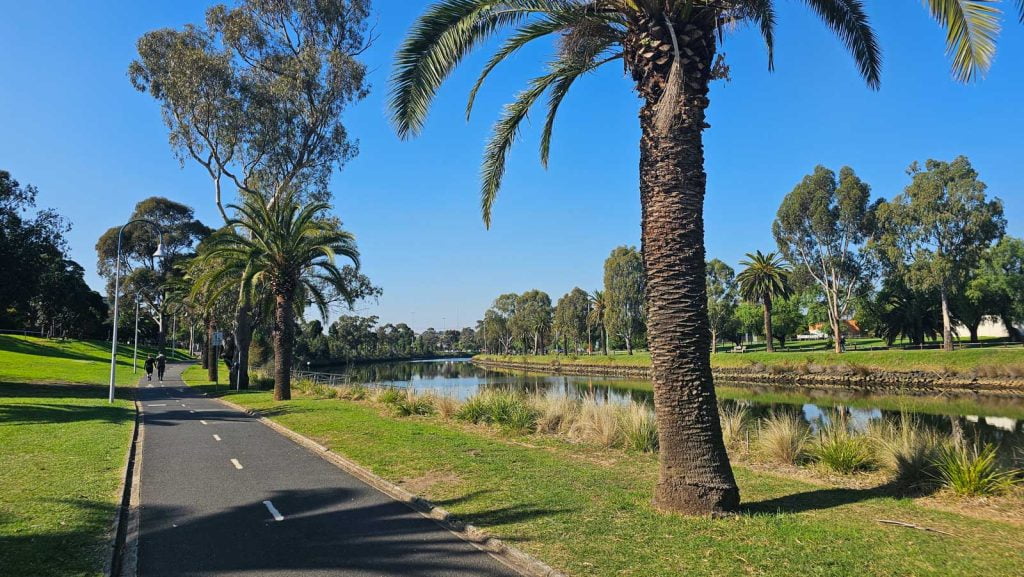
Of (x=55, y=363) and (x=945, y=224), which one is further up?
(x=945, y=224)

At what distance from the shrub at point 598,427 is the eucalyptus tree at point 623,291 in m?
66.4

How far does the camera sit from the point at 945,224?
43.8m

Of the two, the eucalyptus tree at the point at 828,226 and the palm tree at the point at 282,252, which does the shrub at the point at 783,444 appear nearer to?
the palm tree at the point at 282,252

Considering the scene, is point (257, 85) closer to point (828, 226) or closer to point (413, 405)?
point (413, 405)

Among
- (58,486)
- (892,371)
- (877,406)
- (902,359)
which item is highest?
(902,359)

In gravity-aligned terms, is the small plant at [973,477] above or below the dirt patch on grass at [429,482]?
above

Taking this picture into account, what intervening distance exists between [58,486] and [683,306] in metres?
8.99

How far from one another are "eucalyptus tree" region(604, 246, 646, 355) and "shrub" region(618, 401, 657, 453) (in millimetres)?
67608

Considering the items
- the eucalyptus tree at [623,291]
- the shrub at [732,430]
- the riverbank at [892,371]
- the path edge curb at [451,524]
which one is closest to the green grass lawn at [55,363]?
the path edge curb at [451,524]

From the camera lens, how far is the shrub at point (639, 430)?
39.7 ft

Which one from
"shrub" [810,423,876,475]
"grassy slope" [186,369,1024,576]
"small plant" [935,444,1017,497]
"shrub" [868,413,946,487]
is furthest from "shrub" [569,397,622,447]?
"small plant" [935,444,1017,497]

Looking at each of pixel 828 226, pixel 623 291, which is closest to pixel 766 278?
pixel 828 226

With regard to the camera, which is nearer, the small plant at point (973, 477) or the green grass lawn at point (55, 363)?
the small plant at point (973, 477)

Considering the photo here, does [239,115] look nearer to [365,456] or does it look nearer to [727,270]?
[365,456]
